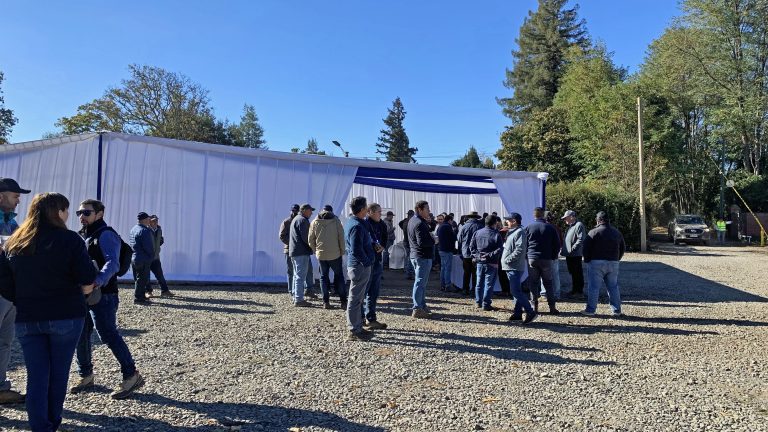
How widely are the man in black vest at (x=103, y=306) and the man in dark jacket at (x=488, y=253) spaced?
16.9ft

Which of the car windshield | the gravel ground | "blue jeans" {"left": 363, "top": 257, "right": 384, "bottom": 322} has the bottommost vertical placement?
the gravel ground

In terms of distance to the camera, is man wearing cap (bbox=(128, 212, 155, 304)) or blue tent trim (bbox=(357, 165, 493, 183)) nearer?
man wearing cap (bbox=(128, 212, 155, 304))

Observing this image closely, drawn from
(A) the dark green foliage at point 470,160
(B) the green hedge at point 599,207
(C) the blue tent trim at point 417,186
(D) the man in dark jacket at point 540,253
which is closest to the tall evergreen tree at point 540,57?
(A) the dark green foliage at point 470,160

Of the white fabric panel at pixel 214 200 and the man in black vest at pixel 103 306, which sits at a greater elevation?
the white fabric panel at pixel 214 200

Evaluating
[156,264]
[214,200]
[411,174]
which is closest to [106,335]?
[156,264]

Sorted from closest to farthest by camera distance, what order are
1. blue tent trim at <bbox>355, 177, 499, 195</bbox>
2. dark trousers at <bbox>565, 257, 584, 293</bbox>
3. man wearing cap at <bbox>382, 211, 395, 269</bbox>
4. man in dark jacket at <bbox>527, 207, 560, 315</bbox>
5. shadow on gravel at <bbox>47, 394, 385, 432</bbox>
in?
shadow on gravel at <bbox>47, 394, 385, 432</bbox>
man in dark jacket at <bbox>527, 207, 560, 315</bbox>
dark trousers at <bbox>565, 257, 584, 293</bbox>
blue tent trim at <bbox>355, 177, 499, 195</bbox>
man wearing cap at <bbox>382, 211, 395, 269</bbox>

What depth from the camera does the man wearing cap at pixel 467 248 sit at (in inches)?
365

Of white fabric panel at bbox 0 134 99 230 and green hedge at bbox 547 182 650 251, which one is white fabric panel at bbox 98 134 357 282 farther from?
green hedge at bbox 547 182 650 251

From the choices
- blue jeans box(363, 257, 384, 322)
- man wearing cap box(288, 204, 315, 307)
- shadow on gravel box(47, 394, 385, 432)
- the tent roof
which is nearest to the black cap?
shadow on gravel box(47, 394, 385, 432)

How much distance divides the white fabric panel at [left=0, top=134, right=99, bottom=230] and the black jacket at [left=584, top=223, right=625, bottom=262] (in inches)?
374

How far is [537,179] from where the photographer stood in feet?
32.9

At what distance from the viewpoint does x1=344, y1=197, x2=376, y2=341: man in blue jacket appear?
580 centimetres

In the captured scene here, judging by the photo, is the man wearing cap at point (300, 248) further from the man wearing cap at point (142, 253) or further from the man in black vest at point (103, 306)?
the man in black vest at point (103, 306)

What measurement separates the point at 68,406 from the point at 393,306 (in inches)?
203
